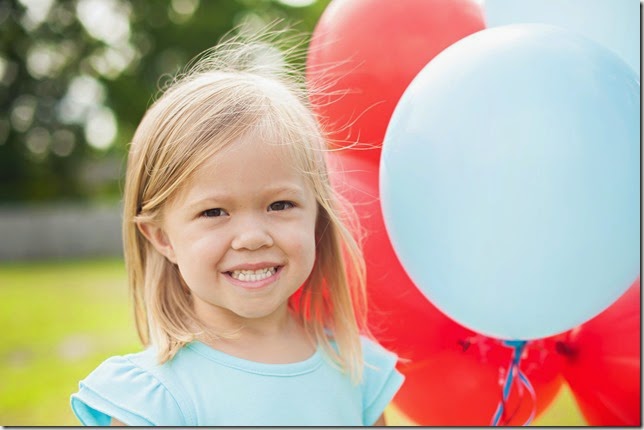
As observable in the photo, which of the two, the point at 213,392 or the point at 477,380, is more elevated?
the point at 213,392

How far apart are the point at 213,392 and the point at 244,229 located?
0.35 metres

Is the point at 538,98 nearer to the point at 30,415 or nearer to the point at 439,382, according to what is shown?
the point at 439,382

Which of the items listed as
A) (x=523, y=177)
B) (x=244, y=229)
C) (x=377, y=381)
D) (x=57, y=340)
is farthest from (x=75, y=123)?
(x=523, y=177)

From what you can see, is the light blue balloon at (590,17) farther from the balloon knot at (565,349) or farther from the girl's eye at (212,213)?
the girl's eye at (212,213)

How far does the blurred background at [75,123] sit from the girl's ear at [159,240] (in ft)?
16.6

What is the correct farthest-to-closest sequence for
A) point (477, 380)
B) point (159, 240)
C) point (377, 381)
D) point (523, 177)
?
point (477, 380), point (377, 381), point (159, 240), point (523, 177)

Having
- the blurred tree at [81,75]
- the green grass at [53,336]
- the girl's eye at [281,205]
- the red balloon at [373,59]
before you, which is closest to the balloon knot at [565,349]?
the red balloon at [373,59]

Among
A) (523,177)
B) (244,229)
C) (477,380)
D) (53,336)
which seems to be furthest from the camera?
(53,336)

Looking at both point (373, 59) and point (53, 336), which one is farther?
point (53, 336)

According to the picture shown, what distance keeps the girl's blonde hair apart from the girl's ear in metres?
0.03

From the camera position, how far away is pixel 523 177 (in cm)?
140

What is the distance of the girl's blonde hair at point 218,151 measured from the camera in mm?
1562

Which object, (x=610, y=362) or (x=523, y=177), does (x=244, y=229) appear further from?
(x=610, y=362)

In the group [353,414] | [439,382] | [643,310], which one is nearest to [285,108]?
[353,414]
